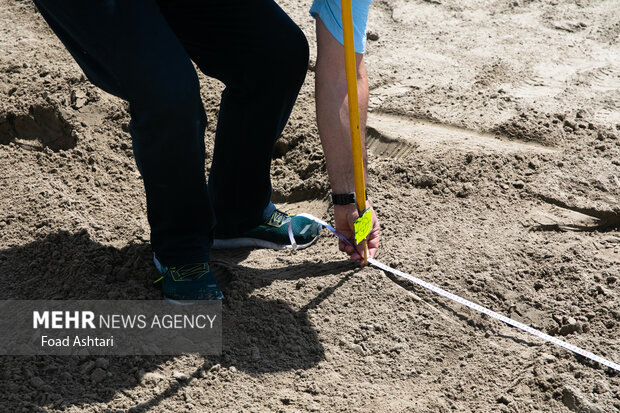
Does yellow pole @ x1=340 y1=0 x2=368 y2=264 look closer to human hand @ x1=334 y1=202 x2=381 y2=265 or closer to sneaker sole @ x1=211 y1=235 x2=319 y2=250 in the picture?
human hand @ x1=334 y1=202 x2=381 y2=265

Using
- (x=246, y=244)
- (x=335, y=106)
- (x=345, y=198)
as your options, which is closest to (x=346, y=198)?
(x=345, y=198)

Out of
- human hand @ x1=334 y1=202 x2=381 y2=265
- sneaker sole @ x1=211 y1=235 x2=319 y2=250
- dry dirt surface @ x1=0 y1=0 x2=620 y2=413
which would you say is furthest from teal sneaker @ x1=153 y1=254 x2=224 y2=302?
human hand @ x1=334 y1=202 x2=381 y2=265

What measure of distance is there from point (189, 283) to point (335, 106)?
873mm

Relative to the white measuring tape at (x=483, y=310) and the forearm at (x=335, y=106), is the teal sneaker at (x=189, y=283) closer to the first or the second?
the white measuring tape at (x=483, y=310)

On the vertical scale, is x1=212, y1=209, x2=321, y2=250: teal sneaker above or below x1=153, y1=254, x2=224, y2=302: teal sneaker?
below

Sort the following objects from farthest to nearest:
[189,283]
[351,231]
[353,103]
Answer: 1. [351,231]
2. [189,283]
3. [353,103]

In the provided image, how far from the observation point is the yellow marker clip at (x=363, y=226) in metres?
2.56

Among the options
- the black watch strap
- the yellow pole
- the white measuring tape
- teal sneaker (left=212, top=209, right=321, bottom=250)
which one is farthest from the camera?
teal sneaker (left=212, top=209, right=321, bottom=250)

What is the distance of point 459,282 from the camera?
9.17 feet

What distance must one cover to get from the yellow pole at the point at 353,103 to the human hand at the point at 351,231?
0.16 feet

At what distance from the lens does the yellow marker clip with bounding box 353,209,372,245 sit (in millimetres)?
2557

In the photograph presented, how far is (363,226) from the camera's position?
102 inches

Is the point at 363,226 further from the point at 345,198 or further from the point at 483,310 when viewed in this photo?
the point at 483,310

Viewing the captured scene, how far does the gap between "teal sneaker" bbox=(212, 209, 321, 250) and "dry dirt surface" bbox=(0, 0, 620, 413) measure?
2.4 inches
